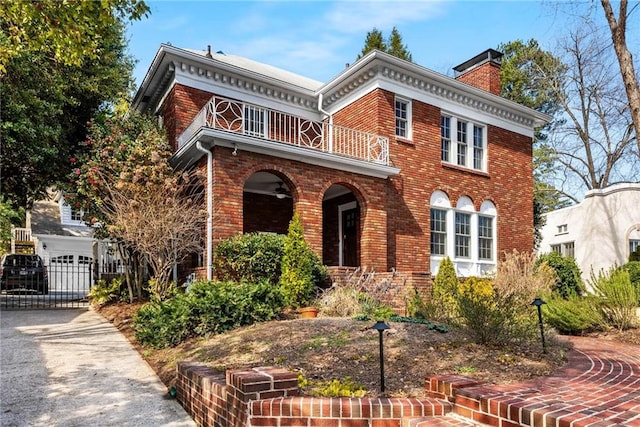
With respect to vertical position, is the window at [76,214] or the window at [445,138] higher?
the window at [445,138]

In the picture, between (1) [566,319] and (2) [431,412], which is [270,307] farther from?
(1) [566,319]

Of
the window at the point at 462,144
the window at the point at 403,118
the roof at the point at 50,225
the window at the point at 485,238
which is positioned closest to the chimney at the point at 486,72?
the window at the point at 462,144

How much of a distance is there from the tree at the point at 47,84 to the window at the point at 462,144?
11.4 m

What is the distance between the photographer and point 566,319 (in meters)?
8.78

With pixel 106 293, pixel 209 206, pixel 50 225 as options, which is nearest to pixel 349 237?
pixel 209 206

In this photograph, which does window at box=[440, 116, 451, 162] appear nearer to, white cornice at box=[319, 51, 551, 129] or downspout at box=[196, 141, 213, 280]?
white cornice at box=[319, 51, 551, 129]

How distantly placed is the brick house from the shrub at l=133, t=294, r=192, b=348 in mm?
2939

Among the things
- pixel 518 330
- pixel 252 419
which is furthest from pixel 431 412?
pixel 518 330

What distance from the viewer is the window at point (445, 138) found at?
15906 millimetres

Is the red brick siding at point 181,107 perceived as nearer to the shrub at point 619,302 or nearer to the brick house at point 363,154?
the brick house at point 363,154

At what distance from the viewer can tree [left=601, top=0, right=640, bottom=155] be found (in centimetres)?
1022

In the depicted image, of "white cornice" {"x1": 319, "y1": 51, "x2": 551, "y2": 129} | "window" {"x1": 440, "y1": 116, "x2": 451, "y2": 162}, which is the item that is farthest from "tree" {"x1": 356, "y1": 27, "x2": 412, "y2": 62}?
"window" {"x1": 440, "y1": 116, "x2": 451, "y2": 162}

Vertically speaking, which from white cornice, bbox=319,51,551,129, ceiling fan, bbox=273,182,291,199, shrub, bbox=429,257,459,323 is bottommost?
shrub, bbox=429,257,459,323

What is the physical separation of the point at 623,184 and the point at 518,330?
17057mm
